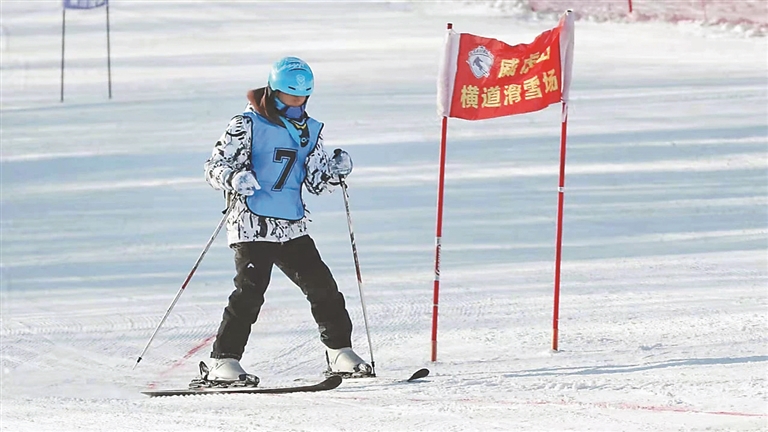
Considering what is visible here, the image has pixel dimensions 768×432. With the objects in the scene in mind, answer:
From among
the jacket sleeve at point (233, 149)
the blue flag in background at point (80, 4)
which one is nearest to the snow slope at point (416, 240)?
the blue flag in background at point (80, 4)

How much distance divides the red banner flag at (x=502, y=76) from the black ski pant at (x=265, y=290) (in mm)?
1086

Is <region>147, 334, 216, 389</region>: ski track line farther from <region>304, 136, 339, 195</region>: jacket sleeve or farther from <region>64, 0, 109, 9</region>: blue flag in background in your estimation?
<region>64, 0, 109, 9</region>: blue flag in background

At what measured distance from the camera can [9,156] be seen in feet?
44.8

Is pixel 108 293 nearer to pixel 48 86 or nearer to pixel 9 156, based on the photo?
pixel 9 156

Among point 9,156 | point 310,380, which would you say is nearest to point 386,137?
point 9,156

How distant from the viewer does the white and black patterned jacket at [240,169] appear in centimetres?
547

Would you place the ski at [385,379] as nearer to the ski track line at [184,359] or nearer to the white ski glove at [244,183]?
the white ski glove at [244,183]

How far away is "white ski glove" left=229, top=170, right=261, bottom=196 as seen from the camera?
534cm

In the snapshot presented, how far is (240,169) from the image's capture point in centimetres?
549

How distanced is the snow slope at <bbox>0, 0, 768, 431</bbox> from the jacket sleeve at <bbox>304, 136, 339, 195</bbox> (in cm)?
97

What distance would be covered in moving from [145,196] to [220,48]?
879cm

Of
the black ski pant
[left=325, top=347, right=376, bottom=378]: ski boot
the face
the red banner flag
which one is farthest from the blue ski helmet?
[left=325, top=347, right=376, bottom=378]: ski boot

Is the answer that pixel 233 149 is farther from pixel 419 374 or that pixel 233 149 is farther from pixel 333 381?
pixel 419 374

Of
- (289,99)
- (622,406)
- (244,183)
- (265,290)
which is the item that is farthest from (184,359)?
(622,406)
